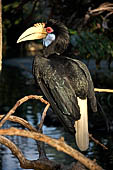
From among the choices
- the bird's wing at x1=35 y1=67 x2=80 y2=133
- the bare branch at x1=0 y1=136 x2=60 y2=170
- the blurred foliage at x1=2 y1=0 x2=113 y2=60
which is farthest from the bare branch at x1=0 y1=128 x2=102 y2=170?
the blurred foliage at x1=2 y1=0 x2=113 y2=60

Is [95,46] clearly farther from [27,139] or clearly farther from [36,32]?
[36,32]

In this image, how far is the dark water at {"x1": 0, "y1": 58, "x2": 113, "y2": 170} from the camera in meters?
8.12

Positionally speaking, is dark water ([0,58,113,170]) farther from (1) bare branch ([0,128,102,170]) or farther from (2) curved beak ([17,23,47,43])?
(1) bare branch ([0,128,102,170])

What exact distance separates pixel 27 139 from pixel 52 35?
486 centimetres

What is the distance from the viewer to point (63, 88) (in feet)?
14.7

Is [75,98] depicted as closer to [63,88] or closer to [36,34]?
[63,88]

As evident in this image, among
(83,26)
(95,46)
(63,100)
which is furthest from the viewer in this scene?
(95,46)

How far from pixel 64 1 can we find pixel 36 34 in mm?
5584

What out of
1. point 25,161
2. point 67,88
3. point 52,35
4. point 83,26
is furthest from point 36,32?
point 83,26

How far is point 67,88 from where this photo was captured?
4.47 meters

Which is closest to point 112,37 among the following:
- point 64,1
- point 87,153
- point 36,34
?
point 64,1

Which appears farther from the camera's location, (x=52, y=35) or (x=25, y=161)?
(x=52, y=35)

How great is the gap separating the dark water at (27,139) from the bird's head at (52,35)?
3.07m

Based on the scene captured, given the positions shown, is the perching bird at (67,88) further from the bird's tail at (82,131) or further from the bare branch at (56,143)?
the bare branch at (56,143)
